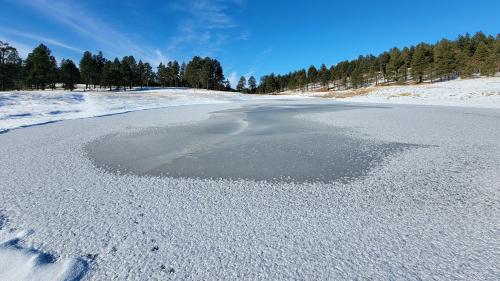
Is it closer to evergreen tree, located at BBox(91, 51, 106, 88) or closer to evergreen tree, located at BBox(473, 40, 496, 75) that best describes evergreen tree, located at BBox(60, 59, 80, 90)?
evergreen tree, located at BBox(91, 51, 106, 88)

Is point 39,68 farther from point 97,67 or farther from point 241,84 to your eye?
point 241,84

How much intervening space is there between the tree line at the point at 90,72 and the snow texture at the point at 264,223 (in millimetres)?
73974

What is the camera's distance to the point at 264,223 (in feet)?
9.70

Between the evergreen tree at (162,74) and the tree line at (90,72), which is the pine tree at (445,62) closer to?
the tree line at (90,72)

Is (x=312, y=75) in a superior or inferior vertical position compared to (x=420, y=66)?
superior

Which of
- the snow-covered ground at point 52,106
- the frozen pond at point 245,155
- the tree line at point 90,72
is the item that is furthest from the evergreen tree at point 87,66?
the frozen pond at point 245,155

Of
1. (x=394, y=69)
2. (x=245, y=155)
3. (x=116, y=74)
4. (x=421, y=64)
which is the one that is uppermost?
(x=116, y=74)

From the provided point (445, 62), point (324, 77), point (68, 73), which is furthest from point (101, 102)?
point (324, 77)

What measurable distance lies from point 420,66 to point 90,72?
305ft

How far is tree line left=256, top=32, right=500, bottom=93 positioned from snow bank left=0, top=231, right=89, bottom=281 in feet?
269

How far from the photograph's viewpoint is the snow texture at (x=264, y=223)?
87.3 inches

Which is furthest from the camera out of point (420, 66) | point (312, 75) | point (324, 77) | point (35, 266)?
point (312, 75)

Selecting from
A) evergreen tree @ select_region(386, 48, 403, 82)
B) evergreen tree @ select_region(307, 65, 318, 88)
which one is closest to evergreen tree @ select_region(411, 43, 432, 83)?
evergreen tree @ select_region(386, 48, 403, 82)

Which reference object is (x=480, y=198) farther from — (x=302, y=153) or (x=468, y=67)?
(x=468, y=67)
